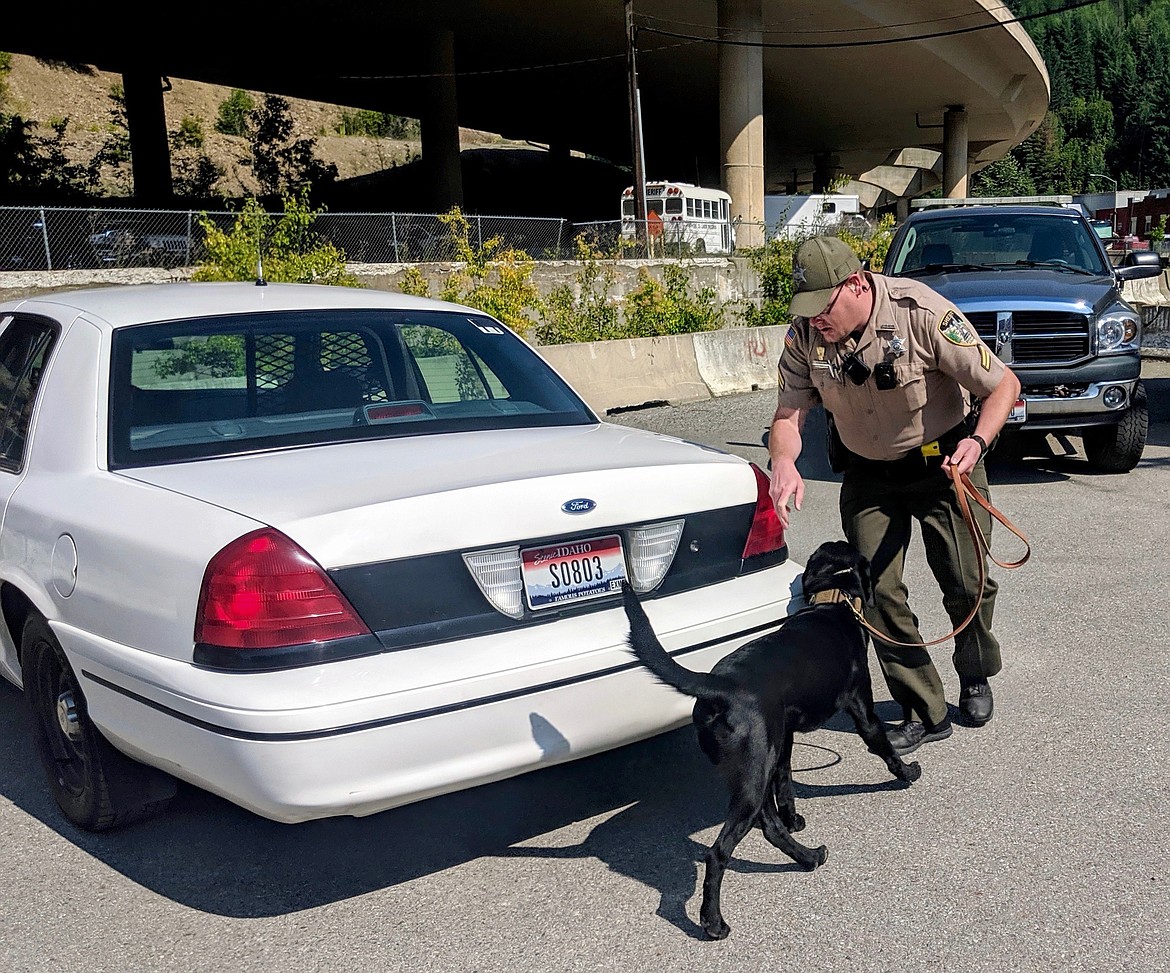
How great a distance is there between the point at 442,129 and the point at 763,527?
42.6 metres

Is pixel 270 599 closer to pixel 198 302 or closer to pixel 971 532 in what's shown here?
pixel 198 302

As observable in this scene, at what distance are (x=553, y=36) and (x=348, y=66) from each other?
11032 millimetres

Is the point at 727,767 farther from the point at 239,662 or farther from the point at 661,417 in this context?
the point at 661,417

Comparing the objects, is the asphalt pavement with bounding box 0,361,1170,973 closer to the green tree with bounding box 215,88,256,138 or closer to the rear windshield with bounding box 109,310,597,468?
the rear windshield with bounding box 109,310,597,468

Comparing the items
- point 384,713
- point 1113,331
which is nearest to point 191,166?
point 1113,331

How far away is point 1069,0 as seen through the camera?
16875cm

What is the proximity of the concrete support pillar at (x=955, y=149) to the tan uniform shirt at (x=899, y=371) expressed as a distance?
191ft

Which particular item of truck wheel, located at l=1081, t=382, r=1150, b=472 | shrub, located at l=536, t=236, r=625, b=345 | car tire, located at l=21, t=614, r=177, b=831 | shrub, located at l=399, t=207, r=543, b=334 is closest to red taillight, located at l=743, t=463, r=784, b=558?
car tire, located at l=21, t=614, r=177, b=831

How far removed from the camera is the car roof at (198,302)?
4.05 metres

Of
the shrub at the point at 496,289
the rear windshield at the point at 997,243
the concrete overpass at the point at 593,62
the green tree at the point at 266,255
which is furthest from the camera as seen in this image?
the concrete overpass at the point at 593,62

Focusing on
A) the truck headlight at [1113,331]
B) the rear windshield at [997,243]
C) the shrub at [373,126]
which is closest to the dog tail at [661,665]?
the truck headlight at [1113,331]

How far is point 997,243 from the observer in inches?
Result: 401

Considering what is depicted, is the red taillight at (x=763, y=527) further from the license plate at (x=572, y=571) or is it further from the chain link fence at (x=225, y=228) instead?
the chain link fence at (x=225, y=228)

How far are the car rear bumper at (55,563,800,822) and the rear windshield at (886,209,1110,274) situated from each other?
754 centimetres
